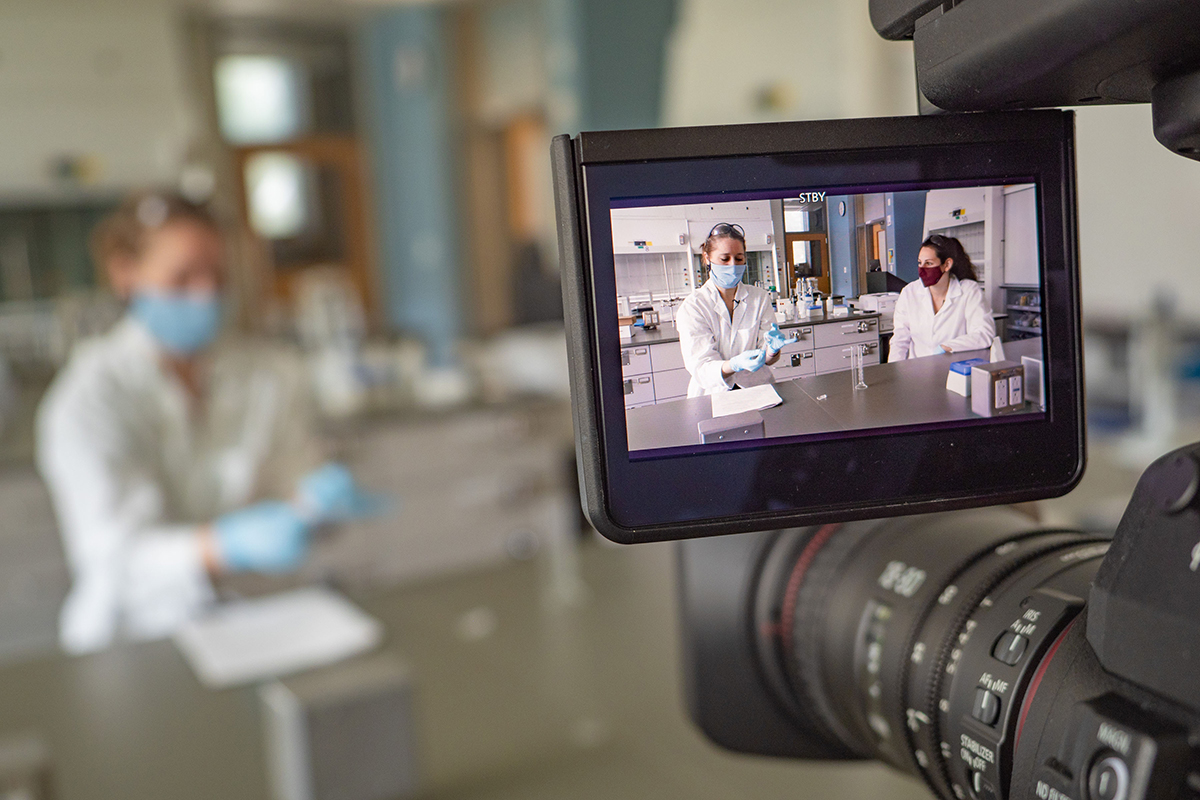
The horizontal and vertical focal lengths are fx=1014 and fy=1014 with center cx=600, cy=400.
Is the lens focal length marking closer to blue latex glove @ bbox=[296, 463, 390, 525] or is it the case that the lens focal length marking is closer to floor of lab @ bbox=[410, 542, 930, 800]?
floor of lab @ bbox=[410, 542, 930, 800]

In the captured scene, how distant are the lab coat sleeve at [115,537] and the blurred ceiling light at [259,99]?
99.3 inches

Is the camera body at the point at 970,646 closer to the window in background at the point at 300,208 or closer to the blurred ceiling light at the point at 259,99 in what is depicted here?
the blurred ceiling light at the point at 259,99

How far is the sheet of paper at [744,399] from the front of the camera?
1.16 feet

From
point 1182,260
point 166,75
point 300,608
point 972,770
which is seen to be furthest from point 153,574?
point 1182,260

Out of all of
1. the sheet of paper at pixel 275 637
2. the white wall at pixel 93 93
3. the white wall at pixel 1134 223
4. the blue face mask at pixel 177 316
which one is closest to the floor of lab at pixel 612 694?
the sheet of paper at pixel 275 637

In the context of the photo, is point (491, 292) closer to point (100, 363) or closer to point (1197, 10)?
point (100, 363)

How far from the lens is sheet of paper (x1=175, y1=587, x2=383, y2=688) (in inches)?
54.9

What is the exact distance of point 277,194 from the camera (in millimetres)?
4398

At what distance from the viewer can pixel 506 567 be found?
184cm

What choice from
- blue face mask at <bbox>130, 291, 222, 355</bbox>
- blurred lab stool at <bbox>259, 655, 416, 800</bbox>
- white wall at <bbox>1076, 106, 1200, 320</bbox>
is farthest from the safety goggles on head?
white wall at <bbox>1076, 106, 1200, 320</bbox>

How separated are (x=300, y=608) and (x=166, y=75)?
2.60 metres

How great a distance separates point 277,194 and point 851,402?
14.4 ft

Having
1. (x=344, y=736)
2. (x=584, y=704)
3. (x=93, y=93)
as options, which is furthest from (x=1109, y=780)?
(x=93, y=93)

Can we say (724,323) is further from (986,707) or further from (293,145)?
(293,145)
